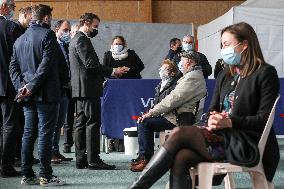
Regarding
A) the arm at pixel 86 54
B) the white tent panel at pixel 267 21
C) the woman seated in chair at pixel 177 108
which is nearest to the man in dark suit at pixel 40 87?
the arm at pixel 86 54

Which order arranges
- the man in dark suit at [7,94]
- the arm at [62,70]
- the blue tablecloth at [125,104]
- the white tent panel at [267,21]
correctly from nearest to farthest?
the arm at [62,70] < the man in dark suit at [7,94] < the blue tablecloth at [125,104] < the white tent panel at [267,21]

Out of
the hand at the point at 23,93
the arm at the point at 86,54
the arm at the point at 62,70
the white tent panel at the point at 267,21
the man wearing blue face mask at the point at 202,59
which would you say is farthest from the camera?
the white tent panel at the point at 267,21

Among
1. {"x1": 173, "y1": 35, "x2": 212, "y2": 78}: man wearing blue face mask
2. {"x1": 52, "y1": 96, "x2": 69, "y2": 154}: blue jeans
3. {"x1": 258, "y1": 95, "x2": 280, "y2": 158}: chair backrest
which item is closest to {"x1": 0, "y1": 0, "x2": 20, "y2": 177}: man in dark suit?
{"x1": 52, "y1": 96, "x2": 69, "y2": 154}: blue jeans

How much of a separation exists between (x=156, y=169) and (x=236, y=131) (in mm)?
439

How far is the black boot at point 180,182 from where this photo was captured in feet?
8.87

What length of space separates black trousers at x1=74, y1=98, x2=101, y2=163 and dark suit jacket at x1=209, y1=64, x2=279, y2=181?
1.98 meters

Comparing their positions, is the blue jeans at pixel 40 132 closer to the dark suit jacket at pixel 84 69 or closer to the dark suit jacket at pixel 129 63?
the dark suit jacket at pixel 84 69

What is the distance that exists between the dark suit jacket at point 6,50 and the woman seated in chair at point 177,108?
1156mm

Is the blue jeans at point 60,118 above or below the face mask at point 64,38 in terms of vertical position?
below

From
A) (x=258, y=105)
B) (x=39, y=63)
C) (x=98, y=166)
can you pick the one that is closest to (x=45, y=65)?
(x=39, y=63)

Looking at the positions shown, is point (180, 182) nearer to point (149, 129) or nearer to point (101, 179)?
point (101, 179)

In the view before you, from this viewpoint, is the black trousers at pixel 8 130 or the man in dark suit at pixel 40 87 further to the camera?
the black trousers at pixel 8 130

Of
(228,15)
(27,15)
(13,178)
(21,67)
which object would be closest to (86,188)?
(13,178)

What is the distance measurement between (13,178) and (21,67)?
0.87 metres
